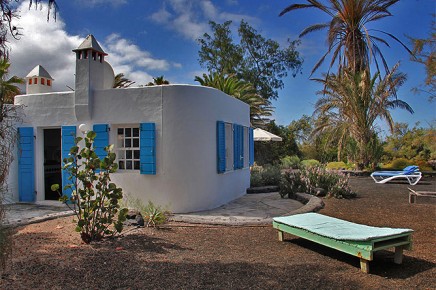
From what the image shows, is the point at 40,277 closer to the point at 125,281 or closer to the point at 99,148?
the point at 125,281

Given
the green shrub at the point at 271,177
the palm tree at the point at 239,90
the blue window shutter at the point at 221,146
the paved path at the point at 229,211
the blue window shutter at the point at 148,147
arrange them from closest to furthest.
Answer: the paved path at the point at 229,211 → the blue window shutter at the point at 148,147 → the blue window shutter at the point at 221,146 → the green shrub at the point at 271,177 → the palm tree at the point at 239,90

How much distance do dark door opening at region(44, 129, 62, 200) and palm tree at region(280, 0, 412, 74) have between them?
49.1 feet

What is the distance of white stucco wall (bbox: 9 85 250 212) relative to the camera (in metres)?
7.94

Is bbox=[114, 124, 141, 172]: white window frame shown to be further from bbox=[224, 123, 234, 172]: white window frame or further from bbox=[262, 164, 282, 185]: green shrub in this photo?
bbox=[262, 164, 282, 185]: green shrub

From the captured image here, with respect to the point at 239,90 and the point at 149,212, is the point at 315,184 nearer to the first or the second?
the point at 149,212

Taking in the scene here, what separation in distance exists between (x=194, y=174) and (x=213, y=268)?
12.8 feet

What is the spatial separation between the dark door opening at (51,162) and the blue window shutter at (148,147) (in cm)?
327

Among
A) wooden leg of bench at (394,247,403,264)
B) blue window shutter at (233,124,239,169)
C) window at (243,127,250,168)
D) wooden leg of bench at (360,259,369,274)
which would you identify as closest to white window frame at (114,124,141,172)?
blue window shutter at (233,124,239,169)

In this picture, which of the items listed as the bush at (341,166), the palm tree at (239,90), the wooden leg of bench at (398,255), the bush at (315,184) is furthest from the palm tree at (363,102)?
the wooden leg of bench at (398,255)

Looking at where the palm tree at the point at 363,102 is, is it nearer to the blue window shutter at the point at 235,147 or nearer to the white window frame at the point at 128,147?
the blue window shutter at the point at 235,147

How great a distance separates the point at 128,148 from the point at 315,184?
215 inches

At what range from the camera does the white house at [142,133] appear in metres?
7.94

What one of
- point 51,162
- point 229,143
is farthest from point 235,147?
point 51,162

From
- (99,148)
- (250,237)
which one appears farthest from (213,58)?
(250,237)
